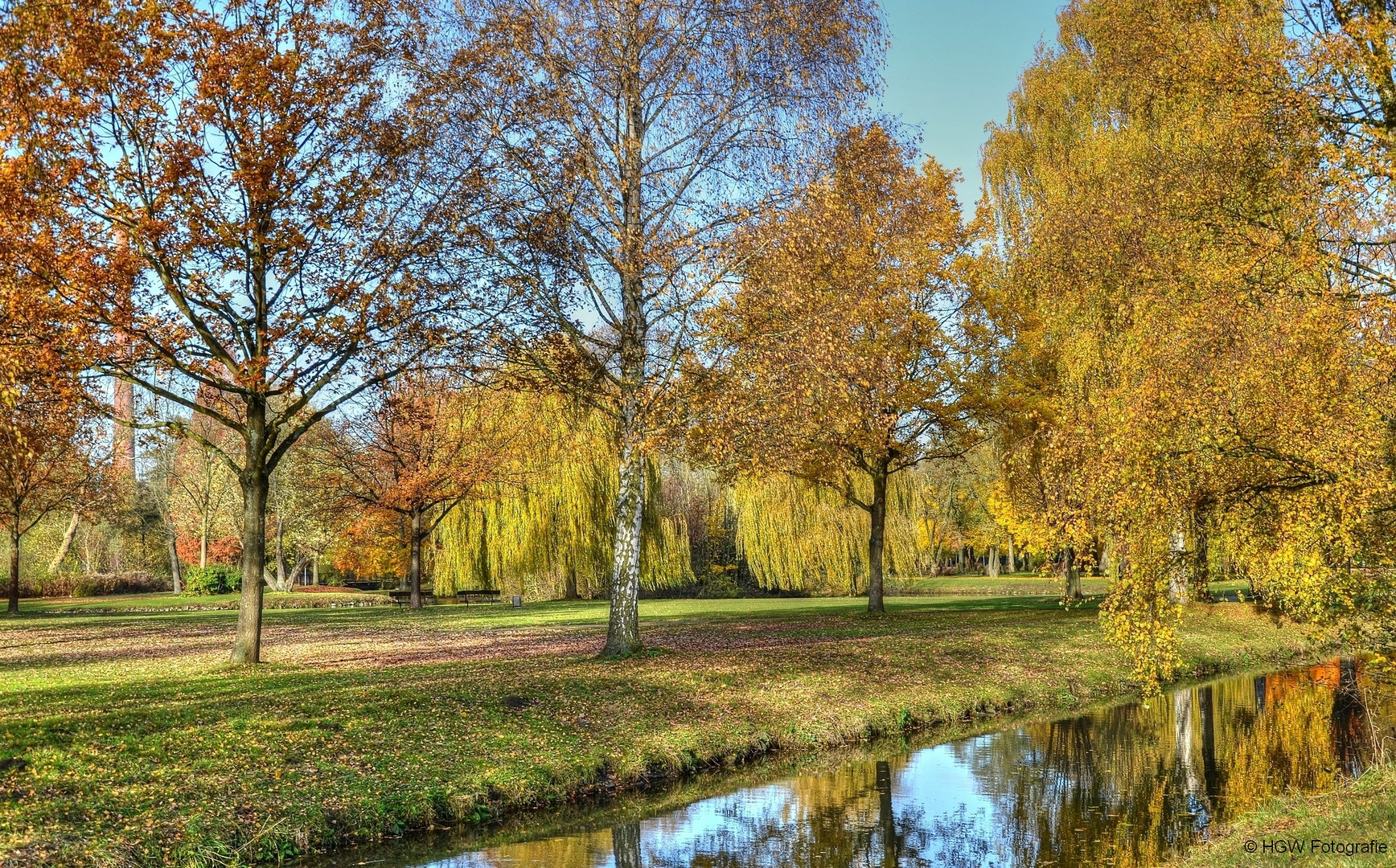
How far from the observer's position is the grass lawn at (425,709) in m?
10.0

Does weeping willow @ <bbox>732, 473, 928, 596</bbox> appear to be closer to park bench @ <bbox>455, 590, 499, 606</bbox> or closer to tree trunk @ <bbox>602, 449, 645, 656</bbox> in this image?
park bench @ <bbox>455, 590, 499, 606</bbox>

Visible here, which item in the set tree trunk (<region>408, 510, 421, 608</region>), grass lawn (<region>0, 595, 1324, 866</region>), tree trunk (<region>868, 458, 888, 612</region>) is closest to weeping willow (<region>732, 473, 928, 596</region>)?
tree trunk (<region>868, 458, 888, 612</region>)

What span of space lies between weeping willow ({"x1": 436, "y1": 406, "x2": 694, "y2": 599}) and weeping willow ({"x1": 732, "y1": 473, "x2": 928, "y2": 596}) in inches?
160

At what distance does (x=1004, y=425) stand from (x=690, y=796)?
65.2 ft

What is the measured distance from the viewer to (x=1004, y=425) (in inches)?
1182

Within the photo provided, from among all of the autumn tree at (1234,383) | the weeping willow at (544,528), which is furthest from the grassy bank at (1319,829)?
the weeping willow at (544,528)

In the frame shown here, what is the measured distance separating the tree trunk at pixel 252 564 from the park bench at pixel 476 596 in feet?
80.6

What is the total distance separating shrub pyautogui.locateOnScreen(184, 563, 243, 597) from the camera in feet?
175

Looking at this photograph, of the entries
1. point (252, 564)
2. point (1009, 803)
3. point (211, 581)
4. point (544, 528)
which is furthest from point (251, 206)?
point (211, 581)

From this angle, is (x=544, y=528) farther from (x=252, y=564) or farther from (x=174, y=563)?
(x=174, y=563)

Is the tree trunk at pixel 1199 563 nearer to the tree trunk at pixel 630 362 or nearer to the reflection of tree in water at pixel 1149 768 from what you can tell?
the reflection of tree in water at pixel 1149 768

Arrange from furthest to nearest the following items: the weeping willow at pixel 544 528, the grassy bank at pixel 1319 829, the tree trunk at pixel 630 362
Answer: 1. the weeping willow at pixel 544 528
2. the tree trunk at pixel 630 362
3. the grassy bank at pixel 1319 829

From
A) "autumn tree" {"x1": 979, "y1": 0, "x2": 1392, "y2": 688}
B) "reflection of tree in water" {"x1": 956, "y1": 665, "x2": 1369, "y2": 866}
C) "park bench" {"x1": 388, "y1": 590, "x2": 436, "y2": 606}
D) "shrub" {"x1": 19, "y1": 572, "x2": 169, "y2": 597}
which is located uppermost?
"autumn tree" {"x1": 979, "y1": 0, "x2": 1392, "y2": 688}

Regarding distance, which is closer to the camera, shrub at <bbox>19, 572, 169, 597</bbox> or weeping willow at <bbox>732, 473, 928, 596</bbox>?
weeping willow at <bbox>732, 473, 928, 596</bbox>
